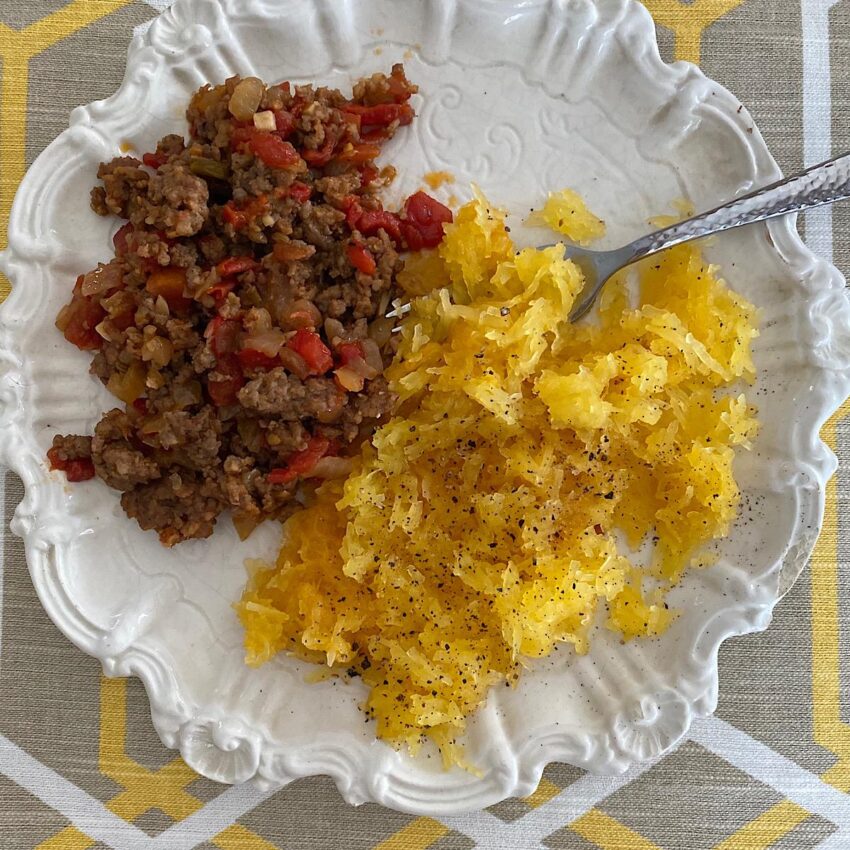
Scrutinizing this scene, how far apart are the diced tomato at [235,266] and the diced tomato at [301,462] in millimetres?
595

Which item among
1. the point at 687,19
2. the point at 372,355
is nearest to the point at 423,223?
the point at 372,355

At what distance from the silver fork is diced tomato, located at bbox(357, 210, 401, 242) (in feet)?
2.60

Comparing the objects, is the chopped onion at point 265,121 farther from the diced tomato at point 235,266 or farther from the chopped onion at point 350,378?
the chopped onion at point 350,378

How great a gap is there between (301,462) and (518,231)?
3.73 feet

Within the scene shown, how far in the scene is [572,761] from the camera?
2.45 m

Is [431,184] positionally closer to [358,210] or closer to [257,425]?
[358,210]

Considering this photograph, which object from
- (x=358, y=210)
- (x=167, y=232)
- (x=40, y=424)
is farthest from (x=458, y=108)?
(x=40, y=424)

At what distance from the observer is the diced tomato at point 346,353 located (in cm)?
235

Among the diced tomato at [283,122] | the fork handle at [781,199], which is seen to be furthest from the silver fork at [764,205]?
the diced tomato at [283,122]

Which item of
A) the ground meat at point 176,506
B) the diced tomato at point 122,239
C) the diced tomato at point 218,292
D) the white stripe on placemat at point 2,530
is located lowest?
the white stripe on placemat at point 2,530

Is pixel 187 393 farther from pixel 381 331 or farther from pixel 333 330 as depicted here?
pixel 381 331

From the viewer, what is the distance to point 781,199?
7.84ft

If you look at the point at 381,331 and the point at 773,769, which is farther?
the point at 773,769

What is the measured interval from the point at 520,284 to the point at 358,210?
60 centimetres
